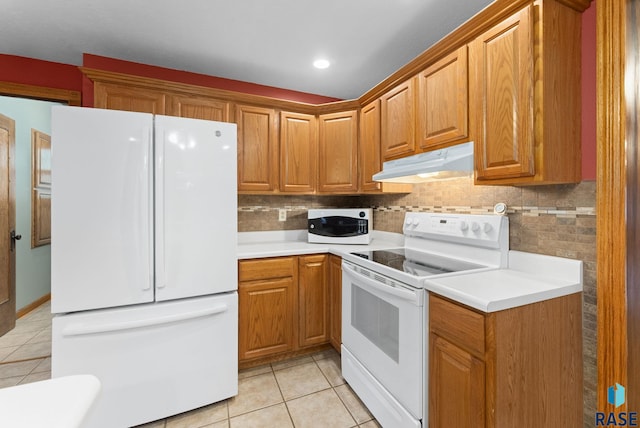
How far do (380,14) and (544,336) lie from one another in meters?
1.96

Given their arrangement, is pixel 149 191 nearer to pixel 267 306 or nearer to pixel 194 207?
pixel 194 207

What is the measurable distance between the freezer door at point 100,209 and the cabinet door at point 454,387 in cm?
155

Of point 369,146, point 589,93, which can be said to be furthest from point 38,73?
point 589,93

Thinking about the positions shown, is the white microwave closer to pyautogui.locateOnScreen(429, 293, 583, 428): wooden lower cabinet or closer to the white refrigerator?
the white refrigerator

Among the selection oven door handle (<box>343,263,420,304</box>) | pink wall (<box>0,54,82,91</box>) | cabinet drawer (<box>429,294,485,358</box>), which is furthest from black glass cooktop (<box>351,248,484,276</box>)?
pink wall (<box>0,54,82,91</box>)

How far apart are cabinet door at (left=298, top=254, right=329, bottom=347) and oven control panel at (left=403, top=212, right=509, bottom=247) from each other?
77 cm

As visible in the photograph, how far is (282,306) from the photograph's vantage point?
2.22m

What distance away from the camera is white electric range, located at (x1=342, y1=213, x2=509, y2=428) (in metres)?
1.39

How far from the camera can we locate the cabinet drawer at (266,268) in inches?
82.3

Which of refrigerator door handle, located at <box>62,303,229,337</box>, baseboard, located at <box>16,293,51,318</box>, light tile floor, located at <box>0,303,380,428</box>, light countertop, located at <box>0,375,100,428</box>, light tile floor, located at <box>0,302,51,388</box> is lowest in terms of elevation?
light tile floor, located at <box>0,303,380,428</box>

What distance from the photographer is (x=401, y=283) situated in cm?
149

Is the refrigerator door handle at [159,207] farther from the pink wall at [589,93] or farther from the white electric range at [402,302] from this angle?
the pink wall at [589,93]

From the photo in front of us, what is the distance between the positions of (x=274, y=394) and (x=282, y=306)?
58 cm

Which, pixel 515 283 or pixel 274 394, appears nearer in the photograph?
pixel 515 283
